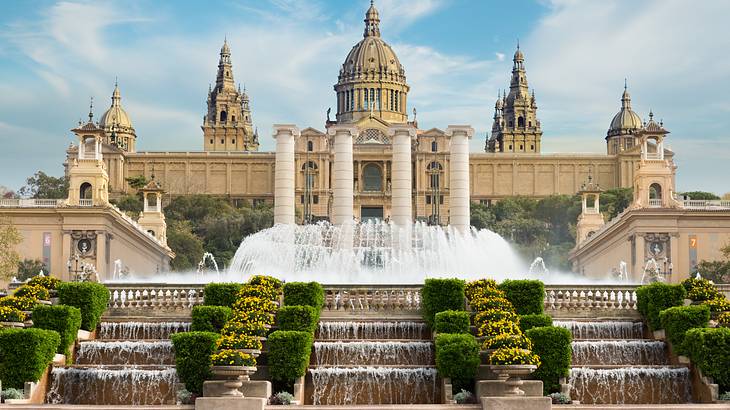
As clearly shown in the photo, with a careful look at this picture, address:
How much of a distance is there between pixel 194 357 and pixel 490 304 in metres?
8.40

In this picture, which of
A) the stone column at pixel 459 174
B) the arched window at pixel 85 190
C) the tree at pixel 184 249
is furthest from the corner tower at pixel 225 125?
the stone column at pixel 459 174

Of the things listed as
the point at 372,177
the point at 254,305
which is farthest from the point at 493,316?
the point at 372,177

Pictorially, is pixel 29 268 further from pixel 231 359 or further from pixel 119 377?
pixel 231 359

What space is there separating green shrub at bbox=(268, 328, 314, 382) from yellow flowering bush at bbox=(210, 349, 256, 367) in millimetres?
1644

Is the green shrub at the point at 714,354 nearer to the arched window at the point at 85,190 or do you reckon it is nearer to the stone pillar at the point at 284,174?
the stone pillar at the point at 284,174

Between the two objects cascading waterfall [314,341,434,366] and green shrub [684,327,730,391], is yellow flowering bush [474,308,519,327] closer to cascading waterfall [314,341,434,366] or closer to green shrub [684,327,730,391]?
cascading waterfall [314,341,434,366]

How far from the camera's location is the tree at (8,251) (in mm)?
73544

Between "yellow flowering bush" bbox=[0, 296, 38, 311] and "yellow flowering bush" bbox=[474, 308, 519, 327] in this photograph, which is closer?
"yellow flowering bush" bbox=[474, 308, 519, 327]

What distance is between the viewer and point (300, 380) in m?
32.7

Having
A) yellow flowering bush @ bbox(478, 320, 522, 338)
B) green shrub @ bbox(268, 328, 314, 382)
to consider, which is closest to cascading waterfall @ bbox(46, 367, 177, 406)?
green shrub @ bbox(268, 328, 314, 382)

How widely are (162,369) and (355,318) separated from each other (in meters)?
6.84

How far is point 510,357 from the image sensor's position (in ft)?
102

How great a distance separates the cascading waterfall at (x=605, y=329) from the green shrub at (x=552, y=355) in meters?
3.79

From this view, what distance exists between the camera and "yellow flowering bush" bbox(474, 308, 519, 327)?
34.4 metres
